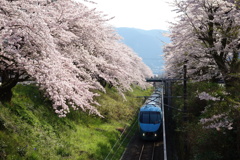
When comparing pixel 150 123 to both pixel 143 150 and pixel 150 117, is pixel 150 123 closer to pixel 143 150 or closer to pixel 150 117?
pixel 150 117

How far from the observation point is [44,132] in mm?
12070

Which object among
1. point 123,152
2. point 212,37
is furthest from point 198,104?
point 123,152

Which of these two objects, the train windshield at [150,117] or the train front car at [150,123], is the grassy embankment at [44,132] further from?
the train windshield at [150,117]

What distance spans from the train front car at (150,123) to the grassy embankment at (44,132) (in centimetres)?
238

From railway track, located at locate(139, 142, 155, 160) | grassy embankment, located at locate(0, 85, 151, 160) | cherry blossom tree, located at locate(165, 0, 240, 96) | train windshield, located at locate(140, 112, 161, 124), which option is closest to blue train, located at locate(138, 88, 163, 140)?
train windshield, located at locate(140, 112, 161, 124)

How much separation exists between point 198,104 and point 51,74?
1257cm

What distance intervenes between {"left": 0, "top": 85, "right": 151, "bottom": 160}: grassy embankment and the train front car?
2.38 meters

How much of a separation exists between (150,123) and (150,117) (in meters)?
0.51

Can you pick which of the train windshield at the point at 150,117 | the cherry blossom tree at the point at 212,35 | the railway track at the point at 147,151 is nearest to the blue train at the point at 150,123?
the train windshield at the point at 150,117

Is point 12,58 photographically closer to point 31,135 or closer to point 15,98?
point 31,135

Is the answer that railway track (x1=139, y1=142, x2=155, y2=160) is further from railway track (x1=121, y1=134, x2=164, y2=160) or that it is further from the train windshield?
the train windshield

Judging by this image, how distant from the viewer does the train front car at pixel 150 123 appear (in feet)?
62.8

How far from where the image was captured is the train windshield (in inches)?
757

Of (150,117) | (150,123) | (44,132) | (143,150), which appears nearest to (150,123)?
(150,123)
